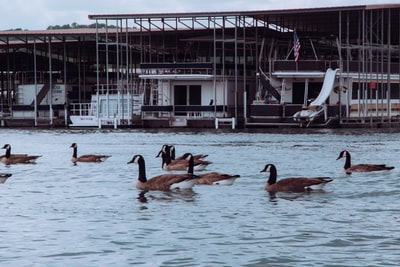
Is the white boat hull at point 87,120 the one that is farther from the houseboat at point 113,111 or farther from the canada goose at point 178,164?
the canada goose at point 178,164

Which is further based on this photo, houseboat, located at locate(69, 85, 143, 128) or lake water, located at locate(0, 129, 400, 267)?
houseboat, located at locate(69, 85, 143, 128)

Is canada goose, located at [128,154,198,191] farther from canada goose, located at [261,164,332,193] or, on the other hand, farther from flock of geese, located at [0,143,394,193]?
canada goose, located at [261,164,332,193]

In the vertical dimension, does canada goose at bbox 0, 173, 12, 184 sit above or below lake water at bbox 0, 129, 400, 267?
above

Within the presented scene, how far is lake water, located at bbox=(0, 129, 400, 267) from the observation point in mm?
17781

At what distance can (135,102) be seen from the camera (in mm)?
84062

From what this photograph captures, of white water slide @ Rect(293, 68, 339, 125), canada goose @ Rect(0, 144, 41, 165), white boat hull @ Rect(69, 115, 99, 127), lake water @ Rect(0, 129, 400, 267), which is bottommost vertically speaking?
lake water @ Rect(0, 129, 400, 267)

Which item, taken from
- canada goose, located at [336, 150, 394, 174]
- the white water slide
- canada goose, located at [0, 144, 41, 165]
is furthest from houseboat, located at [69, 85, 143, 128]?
canada goose, located at [336, 150, 394, 174]

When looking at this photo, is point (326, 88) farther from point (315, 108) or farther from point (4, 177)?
point (4, 177)

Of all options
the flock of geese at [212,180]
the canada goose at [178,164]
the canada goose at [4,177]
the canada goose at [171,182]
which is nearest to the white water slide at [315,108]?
the canada goose at [178,164]

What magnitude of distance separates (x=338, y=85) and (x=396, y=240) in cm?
5844

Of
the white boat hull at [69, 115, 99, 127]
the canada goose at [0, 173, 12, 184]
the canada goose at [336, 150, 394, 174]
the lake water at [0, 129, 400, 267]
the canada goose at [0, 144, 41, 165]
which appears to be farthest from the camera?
the white boat hull at [69, 115, 99, 127]

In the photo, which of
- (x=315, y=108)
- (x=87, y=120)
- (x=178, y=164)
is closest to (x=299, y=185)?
(x=178, y=164)

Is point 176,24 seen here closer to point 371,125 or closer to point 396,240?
point 371,125

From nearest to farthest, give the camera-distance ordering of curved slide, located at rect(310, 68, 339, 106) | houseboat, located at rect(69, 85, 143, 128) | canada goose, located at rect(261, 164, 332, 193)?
canada goose, located at rect(261, 164, 332, 193) < curved slide, located at rect(310, 68, 339, 106) < houseboat, located at rect(69, 85, 143, 128)
